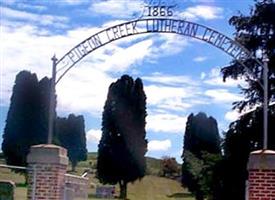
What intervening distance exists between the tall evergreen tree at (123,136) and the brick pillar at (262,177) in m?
40.9

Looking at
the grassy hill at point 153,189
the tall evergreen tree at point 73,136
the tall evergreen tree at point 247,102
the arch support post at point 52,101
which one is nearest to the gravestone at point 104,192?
the grassy hill at point 153,189

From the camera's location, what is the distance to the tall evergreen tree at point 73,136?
8075 centimetres

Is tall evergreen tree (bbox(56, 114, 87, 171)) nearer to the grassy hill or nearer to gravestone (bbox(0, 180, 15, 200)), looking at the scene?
the grassy hill

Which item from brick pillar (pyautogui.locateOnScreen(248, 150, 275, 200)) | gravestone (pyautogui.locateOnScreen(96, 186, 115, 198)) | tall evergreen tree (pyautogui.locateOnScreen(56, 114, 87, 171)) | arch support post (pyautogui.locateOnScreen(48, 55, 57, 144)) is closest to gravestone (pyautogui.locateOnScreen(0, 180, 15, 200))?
arch support post (pyautogui.locateOnScreen(48, 55, 57, 144))

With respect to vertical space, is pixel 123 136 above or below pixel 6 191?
above

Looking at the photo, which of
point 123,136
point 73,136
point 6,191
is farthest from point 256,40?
point 73,136

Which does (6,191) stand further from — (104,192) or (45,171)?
(104,192)

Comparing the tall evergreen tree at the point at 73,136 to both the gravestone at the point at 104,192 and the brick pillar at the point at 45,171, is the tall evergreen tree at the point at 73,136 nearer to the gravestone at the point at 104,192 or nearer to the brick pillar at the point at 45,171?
the gravestone at the point at 104,192

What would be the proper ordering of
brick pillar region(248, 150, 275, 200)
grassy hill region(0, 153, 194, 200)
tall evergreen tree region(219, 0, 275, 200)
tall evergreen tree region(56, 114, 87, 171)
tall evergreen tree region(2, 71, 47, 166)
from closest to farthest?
brick pillar region(248, 150, 275, 200) < tall evergreen tree region(219, 0, 275, 200) < grassy hill region(0, 153, 194, 200) < tall evergreen tree region(2, 71, 47, 166) < tall evergreen tree region(56, 114, 87, 171)

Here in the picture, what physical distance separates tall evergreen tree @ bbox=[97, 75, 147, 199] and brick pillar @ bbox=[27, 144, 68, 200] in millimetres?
40087

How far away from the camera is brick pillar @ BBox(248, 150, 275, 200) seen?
46.7ft

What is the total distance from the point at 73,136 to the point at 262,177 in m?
69.3

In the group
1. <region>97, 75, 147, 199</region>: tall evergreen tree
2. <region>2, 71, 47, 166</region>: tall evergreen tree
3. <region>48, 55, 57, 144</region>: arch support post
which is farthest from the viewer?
<region>2, 71, 47, 166</region>: tall evergreen tree

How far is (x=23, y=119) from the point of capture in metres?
59.8
